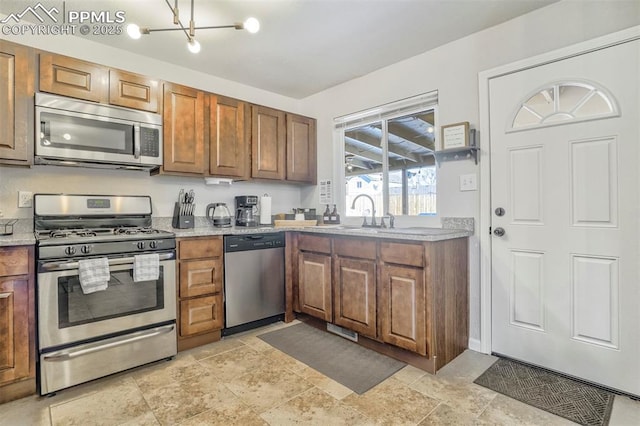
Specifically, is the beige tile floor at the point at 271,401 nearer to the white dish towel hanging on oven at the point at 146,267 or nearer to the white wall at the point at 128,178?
the white dish towel hanging on oven at the point at 146,267

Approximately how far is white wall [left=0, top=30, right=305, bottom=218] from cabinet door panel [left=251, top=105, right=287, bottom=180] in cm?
33

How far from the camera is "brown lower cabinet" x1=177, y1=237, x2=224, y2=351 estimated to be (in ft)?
8.30

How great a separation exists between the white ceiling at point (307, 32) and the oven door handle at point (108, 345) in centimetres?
223

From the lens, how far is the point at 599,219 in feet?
6.52

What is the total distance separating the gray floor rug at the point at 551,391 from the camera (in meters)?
1.72

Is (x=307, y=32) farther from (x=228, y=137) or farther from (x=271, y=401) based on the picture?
(x=271, y=401)

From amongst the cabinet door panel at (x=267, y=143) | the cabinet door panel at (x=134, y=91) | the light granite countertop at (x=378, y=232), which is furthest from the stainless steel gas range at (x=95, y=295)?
the cabinet door panel at (x=267, y=143)

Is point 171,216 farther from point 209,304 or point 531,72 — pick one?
point 531,72

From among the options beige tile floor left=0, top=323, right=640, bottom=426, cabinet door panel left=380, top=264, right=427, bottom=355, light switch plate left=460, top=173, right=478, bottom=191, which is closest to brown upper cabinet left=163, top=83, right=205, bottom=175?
beige tile floor left=0, top=323, right=640, bottom=426

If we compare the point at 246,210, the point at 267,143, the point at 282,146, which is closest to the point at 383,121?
the point at 282,146

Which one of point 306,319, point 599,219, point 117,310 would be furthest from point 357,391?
point 599,219

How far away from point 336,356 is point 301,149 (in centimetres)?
226

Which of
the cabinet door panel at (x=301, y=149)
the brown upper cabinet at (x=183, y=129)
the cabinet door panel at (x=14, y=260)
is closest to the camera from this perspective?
the cabinet door panel at (x=14, y=260)

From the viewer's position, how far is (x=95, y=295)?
210 cm
